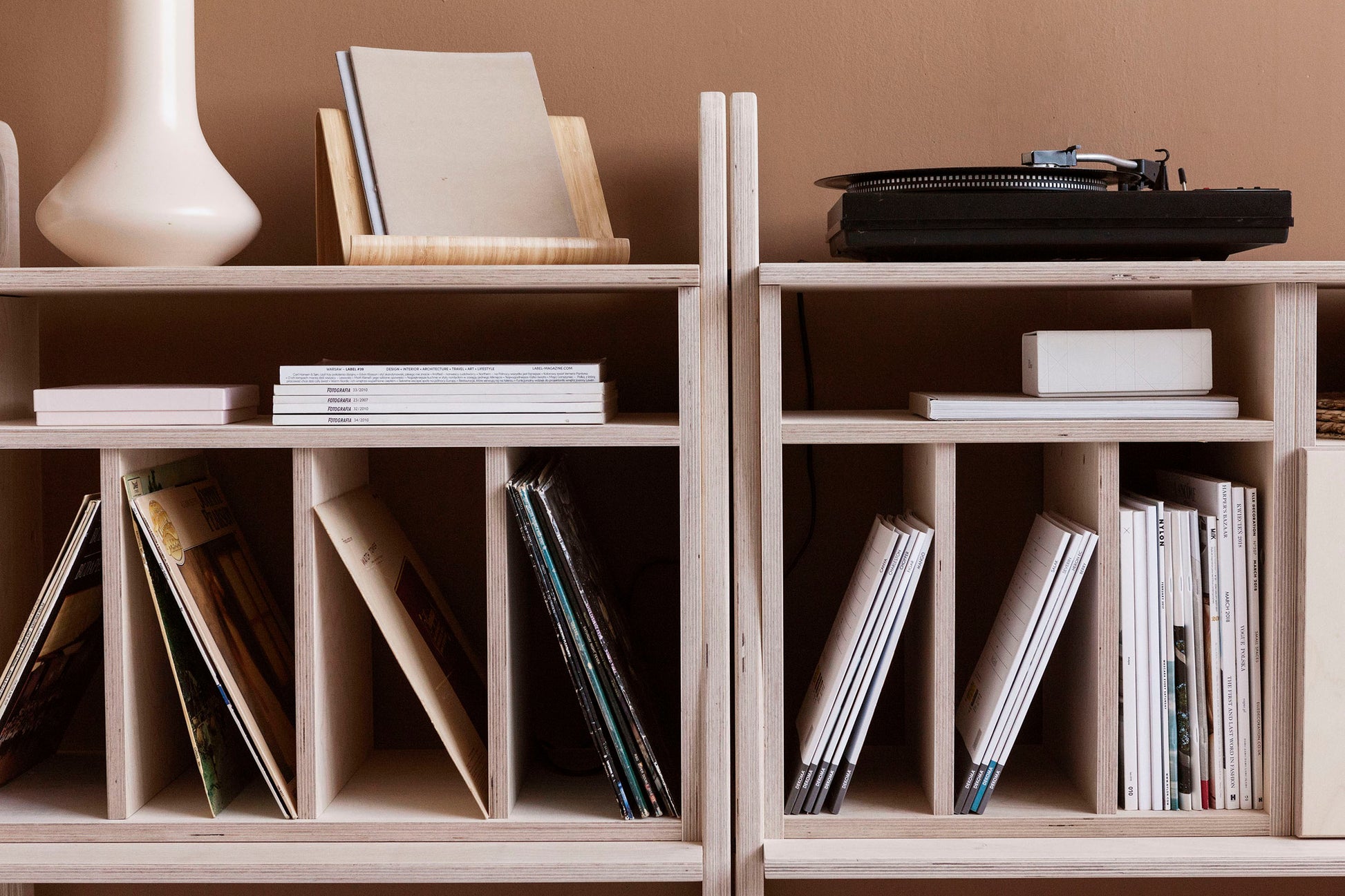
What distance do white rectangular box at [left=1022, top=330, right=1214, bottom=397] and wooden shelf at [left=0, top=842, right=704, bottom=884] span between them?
590 millimetres

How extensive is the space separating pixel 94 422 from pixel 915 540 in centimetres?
83

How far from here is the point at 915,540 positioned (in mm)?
948

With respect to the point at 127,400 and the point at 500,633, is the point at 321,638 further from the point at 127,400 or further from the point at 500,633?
the point at 127,400

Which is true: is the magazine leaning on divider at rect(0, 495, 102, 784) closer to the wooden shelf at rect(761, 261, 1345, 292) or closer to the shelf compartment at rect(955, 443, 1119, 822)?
the wooden shelf at rect(761, 261, 1345, 292)

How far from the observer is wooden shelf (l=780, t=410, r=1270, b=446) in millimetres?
936

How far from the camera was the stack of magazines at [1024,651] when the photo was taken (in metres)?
0.96

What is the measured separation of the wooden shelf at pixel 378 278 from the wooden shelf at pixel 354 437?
0.14 m

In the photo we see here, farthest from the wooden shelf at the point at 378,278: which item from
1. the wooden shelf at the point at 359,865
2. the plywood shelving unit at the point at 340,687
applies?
the wooden shelf at the point at 359,865

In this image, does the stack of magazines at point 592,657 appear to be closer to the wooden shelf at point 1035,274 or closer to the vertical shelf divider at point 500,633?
the vertical shelf divider at point 500,633

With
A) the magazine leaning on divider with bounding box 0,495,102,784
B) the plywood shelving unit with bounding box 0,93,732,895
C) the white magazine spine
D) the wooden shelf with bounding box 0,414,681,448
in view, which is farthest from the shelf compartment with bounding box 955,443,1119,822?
the magazine leaning on divider with bounding box 0,495,102,784

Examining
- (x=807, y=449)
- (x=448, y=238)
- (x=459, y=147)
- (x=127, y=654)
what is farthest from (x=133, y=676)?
(x=807, y=449)

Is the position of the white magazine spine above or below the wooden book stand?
below

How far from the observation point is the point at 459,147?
108 centimetres

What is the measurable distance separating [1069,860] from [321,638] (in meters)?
0.77
